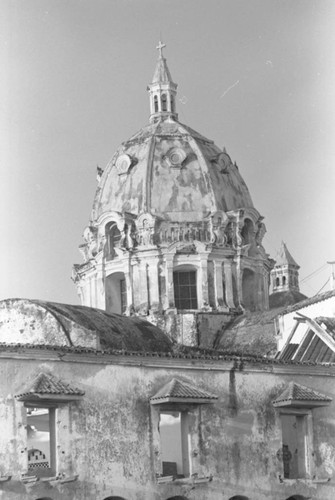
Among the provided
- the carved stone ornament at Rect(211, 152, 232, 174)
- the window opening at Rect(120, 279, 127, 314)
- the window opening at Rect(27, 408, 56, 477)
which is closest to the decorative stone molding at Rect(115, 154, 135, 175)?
the carved stone ornament at Rect(211, 152, 232, 174)

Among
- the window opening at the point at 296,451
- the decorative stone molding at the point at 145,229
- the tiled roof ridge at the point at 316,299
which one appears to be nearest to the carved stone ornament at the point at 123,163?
the decorative stone molding at the point at 145,229

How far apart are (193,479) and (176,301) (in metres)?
20.2

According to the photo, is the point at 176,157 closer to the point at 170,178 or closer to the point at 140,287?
the point at 170,178

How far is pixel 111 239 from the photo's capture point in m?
51.5

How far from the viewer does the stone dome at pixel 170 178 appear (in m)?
50.9

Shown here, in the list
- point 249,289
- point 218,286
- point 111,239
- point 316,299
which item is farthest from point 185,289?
point 316,299

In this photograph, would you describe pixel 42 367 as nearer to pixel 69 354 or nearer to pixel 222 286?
pixel 69 354

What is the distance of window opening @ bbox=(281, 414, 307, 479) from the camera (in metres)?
32.4

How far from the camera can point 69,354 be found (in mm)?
28984

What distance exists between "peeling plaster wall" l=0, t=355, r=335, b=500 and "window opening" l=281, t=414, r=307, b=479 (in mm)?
340

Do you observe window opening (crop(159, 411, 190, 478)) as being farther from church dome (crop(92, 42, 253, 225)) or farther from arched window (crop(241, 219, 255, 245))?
arched window (crop(241, 219, 255, 245))

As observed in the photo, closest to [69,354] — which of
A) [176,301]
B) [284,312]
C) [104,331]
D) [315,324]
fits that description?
[315,324]

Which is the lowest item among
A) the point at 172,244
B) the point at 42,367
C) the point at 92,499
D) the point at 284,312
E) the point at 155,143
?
the point at 92,499

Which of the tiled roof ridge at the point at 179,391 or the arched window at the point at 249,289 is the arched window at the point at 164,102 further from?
the tiled roof ridge at the point at 179,391
